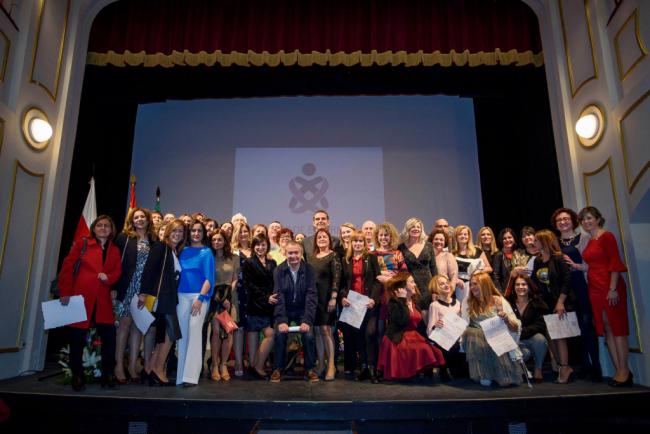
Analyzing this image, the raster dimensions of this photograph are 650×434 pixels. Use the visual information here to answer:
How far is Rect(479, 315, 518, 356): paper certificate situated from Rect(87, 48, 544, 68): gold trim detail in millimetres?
3614

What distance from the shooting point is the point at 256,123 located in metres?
7.47

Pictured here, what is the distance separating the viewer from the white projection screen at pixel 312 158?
7.11m

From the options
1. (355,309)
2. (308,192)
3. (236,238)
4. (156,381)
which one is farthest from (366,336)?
(308,192)

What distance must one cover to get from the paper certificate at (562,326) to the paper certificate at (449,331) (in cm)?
79

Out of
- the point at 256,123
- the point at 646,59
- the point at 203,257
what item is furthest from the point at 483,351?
the point at 256,123

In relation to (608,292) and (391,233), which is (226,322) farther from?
(608,292)

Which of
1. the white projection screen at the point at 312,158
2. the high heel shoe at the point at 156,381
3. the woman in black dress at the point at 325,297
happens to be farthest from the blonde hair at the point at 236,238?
the white projection screen at the point at 312,158

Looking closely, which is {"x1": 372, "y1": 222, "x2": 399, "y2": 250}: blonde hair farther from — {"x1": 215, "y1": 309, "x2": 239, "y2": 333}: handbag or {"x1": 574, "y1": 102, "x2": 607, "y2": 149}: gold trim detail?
{"x1": 574, "y1": 102, "x2": 607, "y2": 149}: gold trim detail

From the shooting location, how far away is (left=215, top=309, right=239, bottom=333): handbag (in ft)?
13.1

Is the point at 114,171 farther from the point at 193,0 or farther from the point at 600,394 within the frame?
the point at 600,394

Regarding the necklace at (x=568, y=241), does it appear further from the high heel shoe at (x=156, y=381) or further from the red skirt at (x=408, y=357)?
the high heel shoe at (x=156, y=381)

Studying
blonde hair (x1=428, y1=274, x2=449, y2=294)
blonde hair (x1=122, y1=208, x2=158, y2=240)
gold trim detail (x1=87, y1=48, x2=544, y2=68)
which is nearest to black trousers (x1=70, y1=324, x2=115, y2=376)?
blonde hair (x1=122, y1=208, x2=158, y2=240)

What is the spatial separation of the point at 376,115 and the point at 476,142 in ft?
5.69

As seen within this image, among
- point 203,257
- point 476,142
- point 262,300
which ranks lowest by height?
point 262,300
